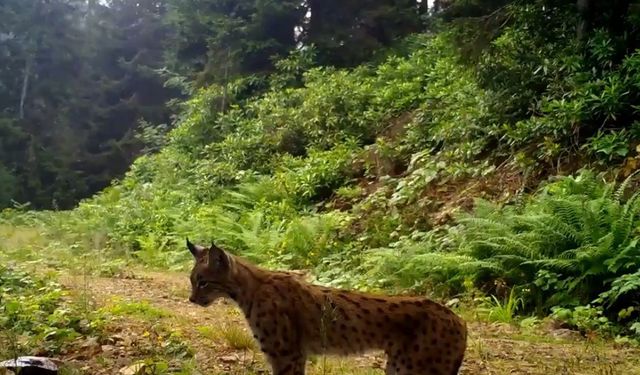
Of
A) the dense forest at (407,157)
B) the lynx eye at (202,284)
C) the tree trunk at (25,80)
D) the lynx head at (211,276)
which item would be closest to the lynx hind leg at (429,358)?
the lynx head at (211,276)

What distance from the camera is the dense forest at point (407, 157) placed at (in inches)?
368

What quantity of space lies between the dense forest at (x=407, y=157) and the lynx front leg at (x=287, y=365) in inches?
153

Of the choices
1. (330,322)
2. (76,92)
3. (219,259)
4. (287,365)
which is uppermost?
(76,92)

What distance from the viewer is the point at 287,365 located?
17.7 feet

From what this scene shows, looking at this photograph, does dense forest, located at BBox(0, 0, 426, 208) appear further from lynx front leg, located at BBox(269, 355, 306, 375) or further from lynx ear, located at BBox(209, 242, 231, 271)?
lynx front leg, located at BBox(269, 355, 306, 375)

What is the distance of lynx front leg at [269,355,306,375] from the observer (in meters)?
5.38

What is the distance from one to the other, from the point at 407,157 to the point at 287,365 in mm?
10307

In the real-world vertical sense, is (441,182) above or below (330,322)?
above

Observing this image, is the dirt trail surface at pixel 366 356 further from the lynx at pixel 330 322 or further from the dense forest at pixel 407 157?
the dense forest at pixel 407 157

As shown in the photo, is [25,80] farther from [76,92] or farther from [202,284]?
[202,284]

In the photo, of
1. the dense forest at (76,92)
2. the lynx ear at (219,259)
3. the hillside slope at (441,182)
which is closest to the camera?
the lynx ear at (219,259)

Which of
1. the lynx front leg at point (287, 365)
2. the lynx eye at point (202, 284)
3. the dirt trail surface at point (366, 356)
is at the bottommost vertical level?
the dirt trail surface at point (366, 356)

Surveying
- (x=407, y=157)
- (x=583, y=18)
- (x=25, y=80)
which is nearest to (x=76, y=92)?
(x=25, y=80)

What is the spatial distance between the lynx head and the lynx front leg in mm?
705
